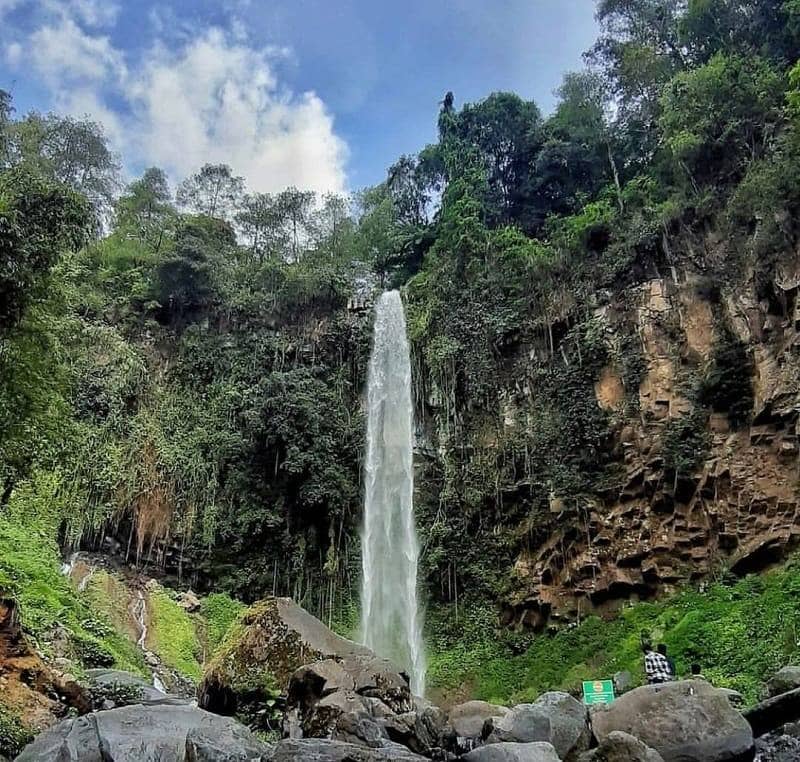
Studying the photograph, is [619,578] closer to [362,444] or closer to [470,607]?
[470,607]

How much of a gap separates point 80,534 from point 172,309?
9552mm

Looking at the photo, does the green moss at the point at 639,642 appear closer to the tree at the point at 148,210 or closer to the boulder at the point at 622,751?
the boulder at the point at 622,751

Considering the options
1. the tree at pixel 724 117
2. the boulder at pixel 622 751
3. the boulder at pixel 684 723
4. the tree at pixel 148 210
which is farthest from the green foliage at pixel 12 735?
the tree at pixel 148 210

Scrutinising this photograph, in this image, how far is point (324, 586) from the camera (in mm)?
19438

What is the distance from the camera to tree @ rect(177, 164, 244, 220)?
31.4m

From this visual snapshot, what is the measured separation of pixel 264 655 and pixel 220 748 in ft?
12.2

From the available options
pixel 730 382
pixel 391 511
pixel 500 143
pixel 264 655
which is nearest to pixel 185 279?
pixel 391 511

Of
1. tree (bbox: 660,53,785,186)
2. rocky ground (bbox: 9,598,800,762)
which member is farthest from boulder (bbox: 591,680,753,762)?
tree (bbox: 660,53,785,186)

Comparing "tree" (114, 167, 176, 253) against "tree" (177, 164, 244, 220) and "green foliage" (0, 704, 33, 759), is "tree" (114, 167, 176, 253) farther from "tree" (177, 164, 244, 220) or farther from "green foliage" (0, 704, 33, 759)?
"green foliage" (0, 704, 33, 759)

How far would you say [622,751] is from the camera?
19.4ft

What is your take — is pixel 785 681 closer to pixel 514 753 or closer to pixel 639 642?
pixel 514 753

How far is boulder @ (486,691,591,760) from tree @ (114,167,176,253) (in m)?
24.0

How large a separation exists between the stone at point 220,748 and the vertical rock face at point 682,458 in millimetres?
10842

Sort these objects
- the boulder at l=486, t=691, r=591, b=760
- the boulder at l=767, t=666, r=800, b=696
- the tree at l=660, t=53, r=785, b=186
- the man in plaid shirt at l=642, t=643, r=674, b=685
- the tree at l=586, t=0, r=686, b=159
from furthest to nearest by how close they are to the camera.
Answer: the tree at l=586, t=0, r=686, b=159 → the tree at l=660, t=53, r=785, b=186 → the man in plaid shirt at l=642, t=643, r=674, b=685 → the boulder at l=767, t=666, r=800, b=696 → the boulder at l=486, t=691, r=591, b=760
